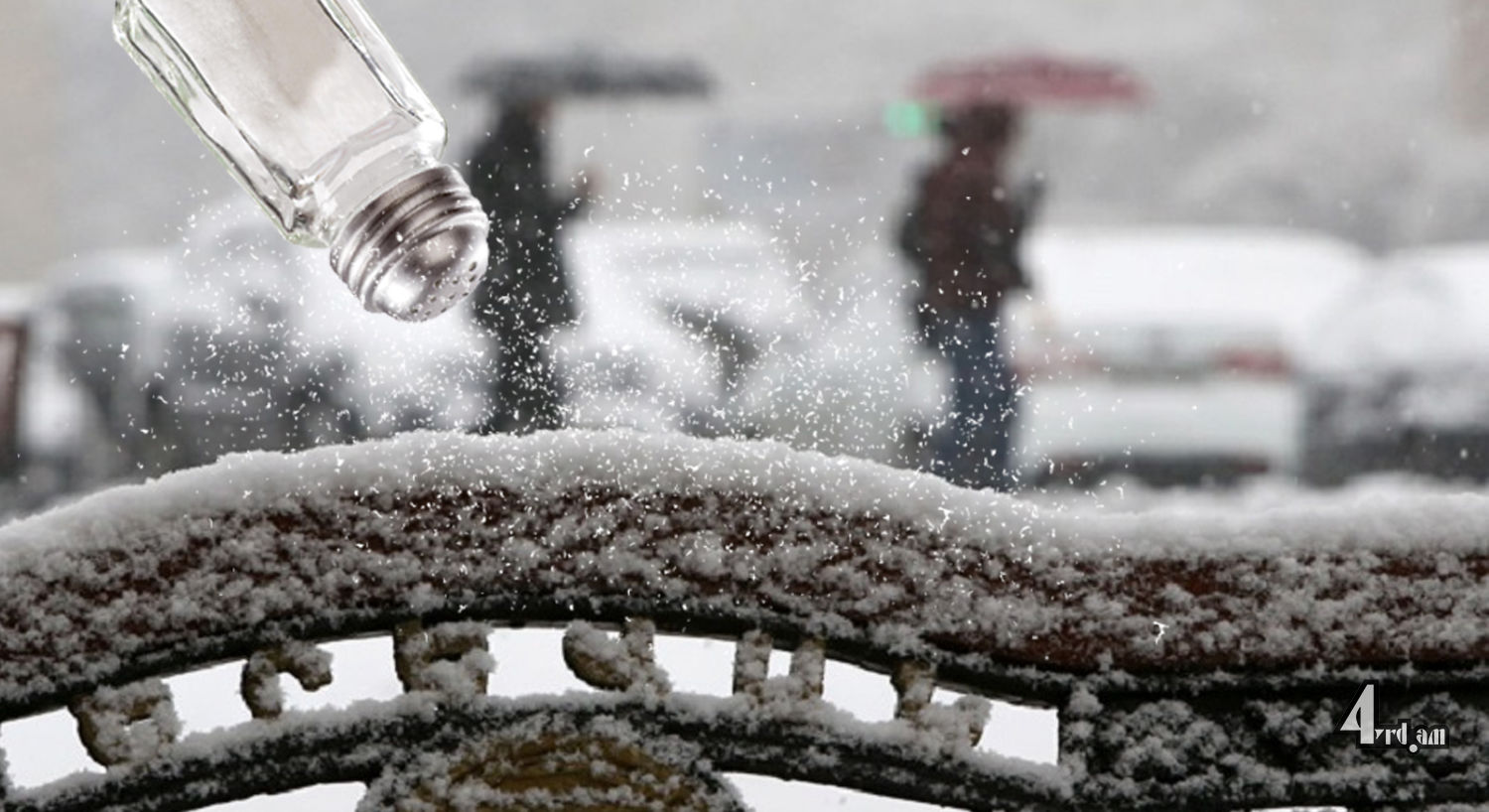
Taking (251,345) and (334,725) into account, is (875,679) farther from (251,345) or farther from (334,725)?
(251,345)

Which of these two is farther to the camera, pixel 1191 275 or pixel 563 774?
pixel 1191 275

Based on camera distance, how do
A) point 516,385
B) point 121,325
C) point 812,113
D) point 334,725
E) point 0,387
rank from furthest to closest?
point 812,113 → point 0,387 → point 121,325 → point 516,385 → point 334,725

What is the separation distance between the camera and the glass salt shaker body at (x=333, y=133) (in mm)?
606

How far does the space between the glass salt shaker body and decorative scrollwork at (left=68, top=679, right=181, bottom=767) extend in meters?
0.25

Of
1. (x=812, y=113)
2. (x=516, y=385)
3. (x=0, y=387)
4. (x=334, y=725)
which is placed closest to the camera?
(x=334, y=725)

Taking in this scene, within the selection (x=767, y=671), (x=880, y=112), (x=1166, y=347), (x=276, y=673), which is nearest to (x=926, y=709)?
(x=767, y=671)

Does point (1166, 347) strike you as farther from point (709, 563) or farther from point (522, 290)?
point (709, 563)

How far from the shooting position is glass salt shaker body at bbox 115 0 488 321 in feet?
1.99

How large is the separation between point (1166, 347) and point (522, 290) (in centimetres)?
121

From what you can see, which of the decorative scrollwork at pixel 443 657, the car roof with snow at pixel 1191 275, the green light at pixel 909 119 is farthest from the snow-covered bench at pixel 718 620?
the green light at pixel 909 119

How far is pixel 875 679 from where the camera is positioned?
81cm

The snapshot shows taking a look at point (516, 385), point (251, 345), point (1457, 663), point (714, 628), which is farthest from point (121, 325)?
point (1457, 663)

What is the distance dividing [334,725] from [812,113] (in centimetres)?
91

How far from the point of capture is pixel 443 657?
770 mm
